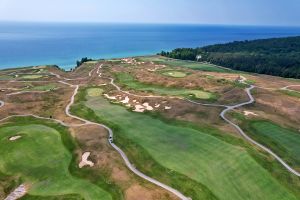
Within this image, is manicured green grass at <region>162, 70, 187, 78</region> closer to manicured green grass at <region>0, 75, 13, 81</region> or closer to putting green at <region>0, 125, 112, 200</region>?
manicured green grass at <region>0, 75, 13, 81</region>

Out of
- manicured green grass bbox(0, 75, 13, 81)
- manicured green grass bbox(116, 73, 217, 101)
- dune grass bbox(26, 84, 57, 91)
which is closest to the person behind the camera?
manicured green grass bbox(116, 73, 217, 101)

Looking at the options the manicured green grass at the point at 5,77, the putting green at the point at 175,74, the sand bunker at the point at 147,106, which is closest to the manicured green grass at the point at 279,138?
the sand bunker at the point at 147,106

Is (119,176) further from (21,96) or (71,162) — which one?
(21,96)

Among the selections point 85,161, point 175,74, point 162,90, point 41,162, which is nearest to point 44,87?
point 162,90

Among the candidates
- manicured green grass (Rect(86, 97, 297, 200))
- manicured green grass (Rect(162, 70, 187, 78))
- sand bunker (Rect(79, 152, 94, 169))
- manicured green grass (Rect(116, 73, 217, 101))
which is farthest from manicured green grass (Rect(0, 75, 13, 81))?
sand bunker (Rect(79, 152, 94, 169))

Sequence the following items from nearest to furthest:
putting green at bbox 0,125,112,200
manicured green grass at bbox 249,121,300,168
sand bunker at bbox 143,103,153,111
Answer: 1. putting green at bbox 0,125,112,200
2. manicured green grass at bbox 249,121,300,168
3. sand bunker at bbox 143,103,153,111
